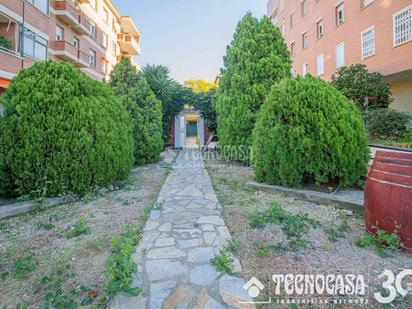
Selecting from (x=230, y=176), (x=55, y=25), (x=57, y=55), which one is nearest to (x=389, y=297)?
(x=230, y=176)

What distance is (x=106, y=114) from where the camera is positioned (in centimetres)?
476

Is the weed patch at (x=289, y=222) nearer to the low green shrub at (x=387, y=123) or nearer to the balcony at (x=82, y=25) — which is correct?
the low green shrub at (x=387, y=123)

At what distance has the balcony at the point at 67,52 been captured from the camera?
14594 mm

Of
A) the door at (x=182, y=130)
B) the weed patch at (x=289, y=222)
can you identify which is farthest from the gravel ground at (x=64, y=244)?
the door at (x=182, y=130)

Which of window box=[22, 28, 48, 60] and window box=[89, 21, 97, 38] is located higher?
window box=[89, 21, 97, 38]

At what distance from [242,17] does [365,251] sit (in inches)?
311

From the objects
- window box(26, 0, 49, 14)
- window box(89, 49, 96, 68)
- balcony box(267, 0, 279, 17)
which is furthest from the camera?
balcony box(267, 0, 279, 17)

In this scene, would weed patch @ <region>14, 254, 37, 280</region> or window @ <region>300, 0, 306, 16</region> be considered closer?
weed patch @ <region>14, 254, 37, 280</region>

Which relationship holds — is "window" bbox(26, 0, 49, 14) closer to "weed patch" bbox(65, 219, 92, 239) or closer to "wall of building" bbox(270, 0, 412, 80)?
"weed patch" bbox(65, 219, 92, 239)

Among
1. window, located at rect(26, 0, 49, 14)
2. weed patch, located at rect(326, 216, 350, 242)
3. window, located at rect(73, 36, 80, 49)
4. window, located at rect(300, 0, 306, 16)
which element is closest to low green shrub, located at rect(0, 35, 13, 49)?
window, located at rect(26, 0, 49, 14)

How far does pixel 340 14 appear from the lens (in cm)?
1394

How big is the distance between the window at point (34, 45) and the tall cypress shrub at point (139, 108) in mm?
6587

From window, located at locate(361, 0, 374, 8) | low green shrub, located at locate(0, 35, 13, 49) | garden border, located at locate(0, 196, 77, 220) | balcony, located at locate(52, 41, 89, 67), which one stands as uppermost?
window, located at locate(361, 0, 374, 8)

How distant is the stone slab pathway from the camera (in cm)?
175
